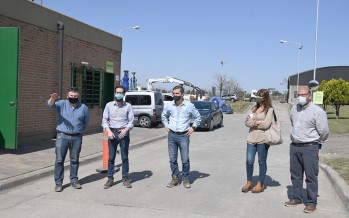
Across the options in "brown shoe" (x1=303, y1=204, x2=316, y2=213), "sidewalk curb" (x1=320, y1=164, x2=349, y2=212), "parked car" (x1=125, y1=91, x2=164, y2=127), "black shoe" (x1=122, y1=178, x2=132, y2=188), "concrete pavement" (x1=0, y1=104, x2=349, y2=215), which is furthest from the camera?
"parked car" (x1=125, y1=91, x2=164, y2=127)

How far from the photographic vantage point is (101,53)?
1673cm

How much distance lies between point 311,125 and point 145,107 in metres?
15.7

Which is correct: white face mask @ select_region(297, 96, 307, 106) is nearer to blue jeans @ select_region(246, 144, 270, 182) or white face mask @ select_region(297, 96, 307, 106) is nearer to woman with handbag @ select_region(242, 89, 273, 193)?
woman with handbag @ select_region(242, 89, 273, 193)

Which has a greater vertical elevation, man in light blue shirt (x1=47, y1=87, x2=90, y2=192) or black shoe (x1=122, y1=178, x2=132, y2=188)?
man in light blue shirt (x1=47, y1=87, x2=90, y2=192)

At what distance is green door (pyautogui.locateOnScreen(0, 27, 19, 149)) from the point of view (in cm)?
977

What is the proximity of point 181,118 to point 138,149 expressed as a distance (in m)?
6.32

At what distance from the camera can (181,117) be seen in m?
7.72

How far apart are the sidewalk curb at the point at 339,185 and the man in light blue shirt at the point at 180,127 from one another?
2.61m

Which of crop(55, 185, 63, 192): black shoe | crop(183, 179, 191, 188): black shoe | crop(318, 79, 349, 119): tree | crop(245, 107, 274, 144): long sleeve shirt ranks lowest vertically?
crop(55, 185, 63, 192): black shoe

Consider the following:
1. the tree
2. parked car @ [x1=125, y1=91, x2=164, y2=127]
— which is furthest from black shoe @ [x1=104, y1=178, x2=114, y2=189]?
the tree

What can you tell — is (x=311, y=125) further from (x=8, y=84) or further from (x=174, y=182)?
(x=8, y=84)

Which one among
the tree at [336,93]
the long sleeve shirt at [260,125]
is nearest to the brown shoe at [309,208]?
the long sleeve shirt at [260,125]

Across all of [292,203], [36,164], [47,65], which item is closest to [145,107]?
[47,65]

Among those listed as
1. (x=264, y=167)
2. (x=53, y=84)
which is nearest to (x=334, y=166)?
(x=264, y=167)
